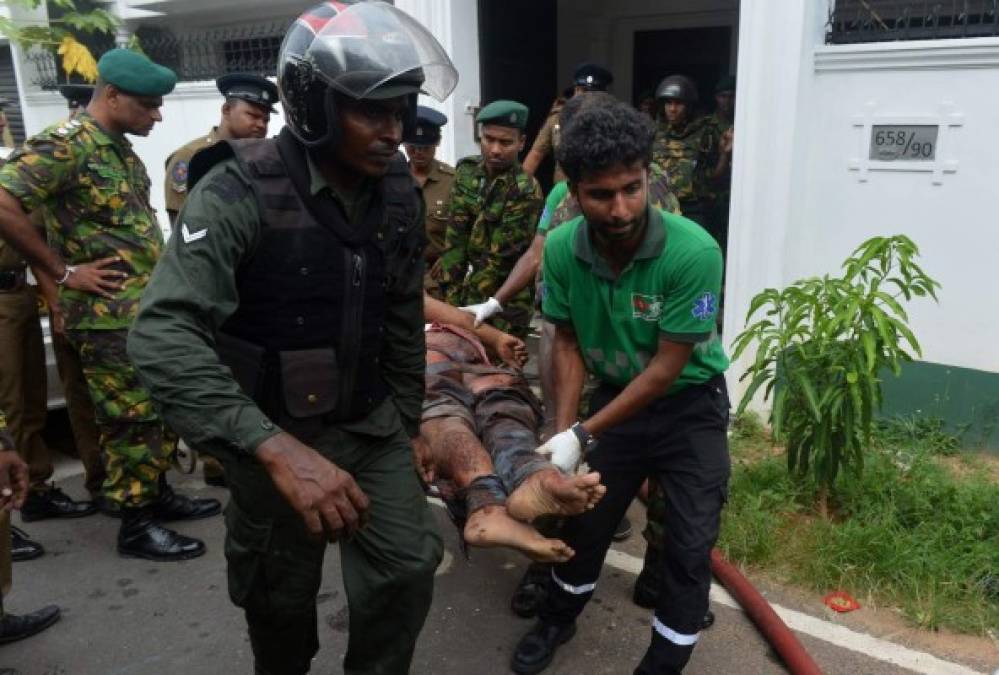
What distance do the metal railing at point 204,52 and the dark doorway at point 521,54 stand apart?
2.24m

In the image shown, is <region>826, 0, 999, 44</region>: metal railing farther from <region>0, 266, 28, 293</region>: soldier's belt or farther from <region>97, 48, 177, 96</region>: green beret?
<region>0, 266, 28, 293</region>: soldier's belt

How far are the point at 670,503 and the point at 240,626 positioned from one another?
166 cm

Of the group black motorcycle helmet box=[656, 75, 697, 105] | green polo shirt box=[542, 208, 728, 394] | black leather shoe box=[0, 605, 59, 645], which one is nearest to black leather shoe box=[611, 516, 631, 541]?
green polo shirt box=[542, 208, 728, 394]

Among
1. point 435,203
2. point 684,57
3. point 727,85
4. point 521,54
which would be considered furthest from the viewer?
point 684,57

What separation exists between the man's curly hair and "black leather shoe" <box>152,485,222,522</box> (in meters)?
2.55

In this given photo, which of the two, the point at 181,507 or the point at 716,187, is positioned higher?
the point at 716,187

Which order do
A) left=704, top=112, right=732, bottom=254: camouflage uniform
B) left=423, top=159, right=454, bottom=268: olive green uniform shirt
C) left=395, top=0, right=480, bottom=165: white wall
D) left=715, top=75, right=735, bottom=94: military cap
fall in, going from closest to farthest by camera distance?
left=423, top=159, right=454, bottom=268: olive green uniform shirt → left=395, top=0, right=480, bottom=165: white wall → left=704, top=112, right=732, bottom=254: camouflage uniform → left=715, top=75, right=735, bottom=94: military cap

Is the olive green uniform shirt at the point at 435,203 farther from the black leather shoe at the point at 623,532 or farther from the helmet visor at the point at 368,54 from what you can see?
the helmet visor at the point at 368,54

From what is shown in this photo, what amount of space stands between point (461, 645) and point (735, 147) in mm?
2953

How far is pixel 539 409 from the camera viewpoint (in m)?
3.11

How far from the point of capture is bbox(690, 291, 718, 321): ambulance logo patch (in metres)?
2.24

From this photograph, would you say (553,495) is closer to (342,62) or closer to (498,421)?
(498,421)

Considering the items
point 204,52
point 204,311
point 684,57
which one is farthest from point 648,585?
point 204,52

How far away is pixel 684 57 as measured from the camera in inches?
331
